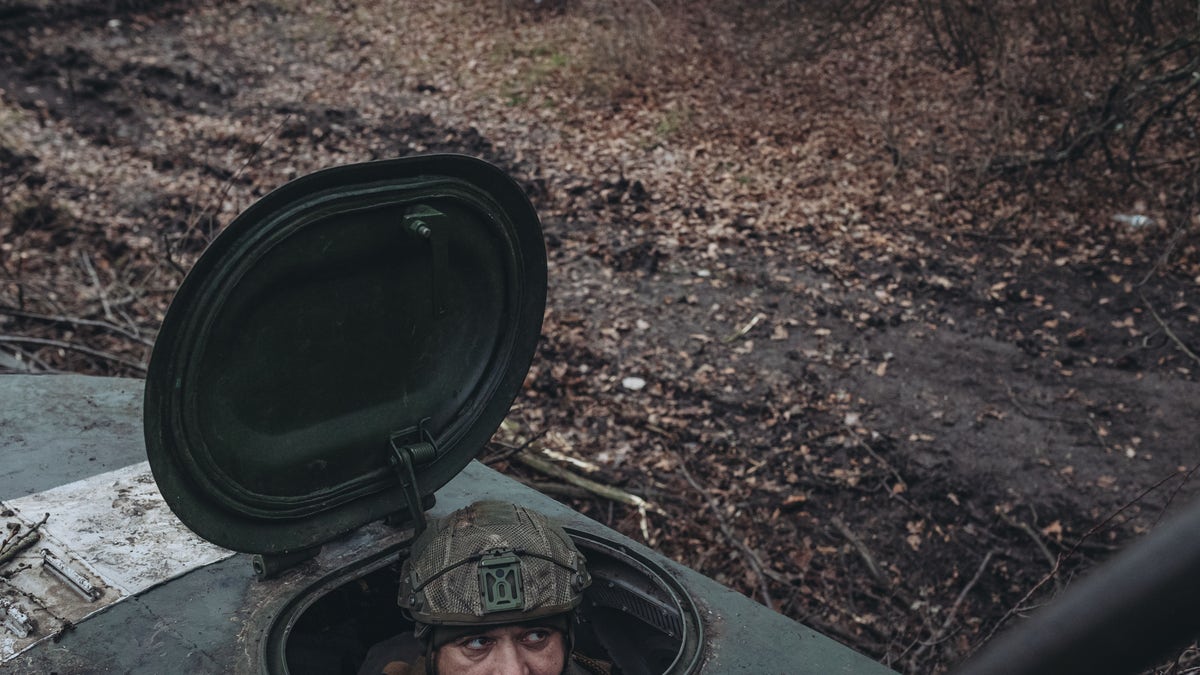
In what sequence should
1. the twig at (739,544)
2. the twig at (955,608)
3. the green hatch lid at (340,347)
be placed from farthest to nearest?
1. the twig at (739,544)
2. the twig at (955,608)
3. the green hatch lid at (340,347)

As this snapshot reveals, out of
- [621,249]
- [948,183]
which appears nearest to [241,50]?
[621,249]

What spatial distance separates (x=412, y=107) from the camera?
37.3 ft

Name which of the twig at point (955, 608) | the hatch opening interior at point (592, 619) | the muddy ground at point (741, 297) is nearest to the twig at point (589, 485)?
the muddy ground at point (741, 297)

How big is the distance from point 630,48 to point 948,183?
4.67 metres

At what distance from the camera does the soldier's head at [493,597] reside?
A: 2.47 metres

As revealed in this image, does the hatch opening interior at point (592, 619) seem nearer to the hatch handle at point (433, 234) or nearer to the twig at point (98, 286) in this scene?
the hatch handle at point (433, 234)

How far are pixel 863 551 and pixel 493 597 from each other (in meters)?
3.10

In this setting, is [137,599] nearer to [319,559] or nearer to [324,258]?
[319,559]

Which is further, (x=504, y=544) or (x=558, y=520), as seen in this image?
(x=558, y=520)

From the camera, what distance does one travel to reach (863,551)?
16.6 feet

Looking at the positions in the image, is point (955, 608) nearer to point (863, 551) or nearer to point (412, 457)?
point (863, 551)

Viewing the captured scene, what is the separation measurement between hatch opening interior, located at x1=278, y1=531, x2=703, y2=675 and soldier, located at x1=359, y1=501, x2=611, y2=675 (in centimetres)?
34

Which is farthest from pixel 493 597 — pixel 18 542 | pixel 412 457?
pixel 18 542

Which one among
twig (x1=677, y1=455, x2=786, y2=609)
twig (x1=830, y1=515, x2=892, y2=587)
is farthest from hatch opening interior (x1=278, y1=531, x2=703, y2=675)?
twig (x1=830, y1=515, x2=892, y2=587)
